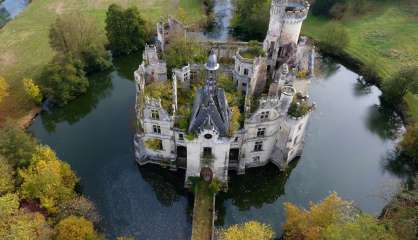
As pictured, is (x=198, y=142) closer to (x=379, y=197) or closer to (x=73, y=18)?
(x=379, y=197)

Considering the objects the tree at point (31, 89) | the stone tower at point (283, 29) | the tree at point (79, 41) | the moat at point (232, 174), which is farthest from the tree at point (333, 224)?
the tree at point (79, 41)

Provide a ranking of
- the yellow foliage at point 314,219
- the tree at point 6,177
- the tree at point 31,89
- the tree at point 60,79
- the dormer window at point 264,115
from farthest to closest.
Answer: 1. the tree at point 60,79
2. the tree at point 31,89
3. the dormer window at point 264,115
4. the tree at point 6,177
5. the yellow foliage at point 314,219

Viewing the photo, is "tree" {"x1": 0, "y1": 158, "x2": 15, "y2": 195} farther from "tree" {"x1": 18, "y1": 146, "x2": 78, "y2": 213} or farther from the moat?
the moat

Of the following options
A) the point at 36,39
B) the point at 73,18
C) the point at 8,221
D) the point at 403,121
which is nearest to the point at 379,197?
the point at 403,121

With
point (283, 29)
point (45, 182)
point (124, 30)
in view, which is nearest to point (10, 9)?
point (124, 30)

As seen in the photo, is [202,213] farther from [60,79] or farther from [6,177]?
[60,79]

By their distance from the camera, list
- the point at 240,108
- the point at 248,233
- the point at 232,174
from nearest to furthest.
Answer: the point at 248,233, the point at 240,108, the point at 232,174

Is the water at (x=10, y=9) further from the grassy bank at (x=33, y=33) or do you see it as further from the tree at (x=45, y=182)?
the tree at (x=45, y=182)
